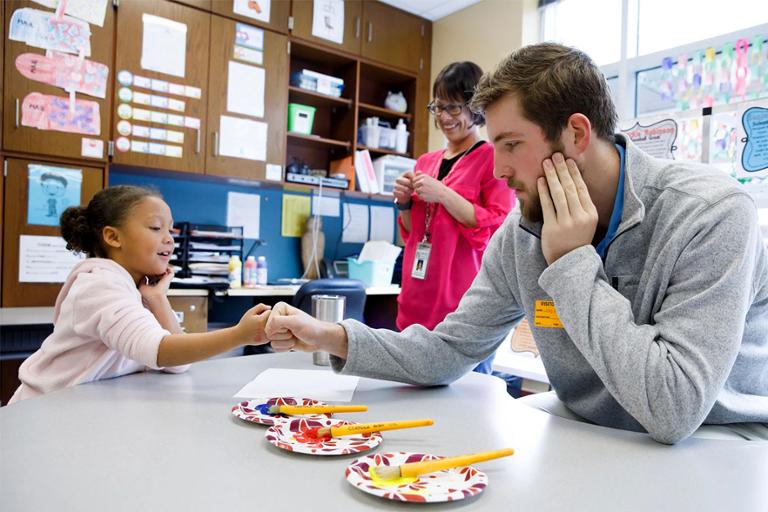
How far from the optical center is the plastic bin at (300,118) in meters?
3.49

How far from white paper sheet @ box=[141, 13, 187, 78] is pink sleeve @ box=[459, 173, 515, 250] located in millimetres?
2013

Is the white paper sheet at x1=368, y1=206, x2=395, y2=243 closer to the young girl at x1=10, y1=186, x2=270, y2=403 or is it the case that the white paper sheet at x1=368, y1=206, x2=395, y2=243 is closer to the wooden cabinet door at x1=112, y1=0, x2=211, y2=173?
the wooden cabinet door at x1=112, y1=0, x2=211, y2=173

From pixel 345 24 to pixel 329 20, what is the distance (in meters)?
0.13

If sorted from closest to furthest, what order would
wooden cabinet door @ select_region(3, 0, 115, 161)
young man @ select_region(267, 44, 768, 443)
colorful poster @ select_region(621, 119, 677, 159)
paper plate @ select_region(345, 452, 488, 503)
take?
1. paper plate @ select_region(345, 452, 488, 503)
2. young man @ select_region(267, 44, 768, 443)
3. colorful poster @ select_region(621, 119, 677, 159)
4. wooden cabinet door @ select_region(3, 0, 115, 161)

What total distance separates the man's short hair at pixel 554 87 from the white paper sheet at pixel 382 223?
121 inches

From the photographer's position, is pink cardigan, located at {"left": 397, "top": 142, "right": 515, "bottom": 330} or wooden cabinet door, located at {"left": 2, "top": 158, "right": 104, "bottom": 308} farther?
wooden cabinet door, located at {"left": 2, "top": 158, "right": 104, "bottom": 308}

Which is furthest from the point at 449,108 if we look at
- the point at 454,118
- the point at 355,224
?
the point at 355,224

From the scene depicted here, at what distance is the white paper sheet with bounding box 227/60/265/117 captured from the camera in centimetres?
315

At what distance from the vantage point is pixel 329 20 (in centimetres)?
353

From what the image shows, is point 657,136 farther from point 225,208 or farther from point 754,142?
point 225,208

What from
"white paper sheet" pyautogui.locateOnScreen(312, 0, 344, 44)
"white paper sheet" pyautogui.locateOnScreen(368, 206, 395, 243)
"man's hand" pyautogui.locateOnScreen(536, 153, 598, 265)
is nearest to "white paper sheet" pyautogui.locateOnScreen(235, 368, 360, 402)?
"man's hand" pyautogui.locateOnScreen(536, 153, 598, 265)

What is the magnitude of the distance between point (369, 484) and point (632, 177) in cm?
70

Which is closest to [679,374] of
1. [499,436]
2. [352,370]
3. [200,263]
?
[499,436]

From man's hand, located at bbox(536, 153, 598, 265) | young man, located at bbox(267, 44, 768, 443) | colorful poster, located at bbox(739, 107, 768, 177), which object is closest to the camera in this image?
young man, located at bbox(267, 44, 768, 443)
